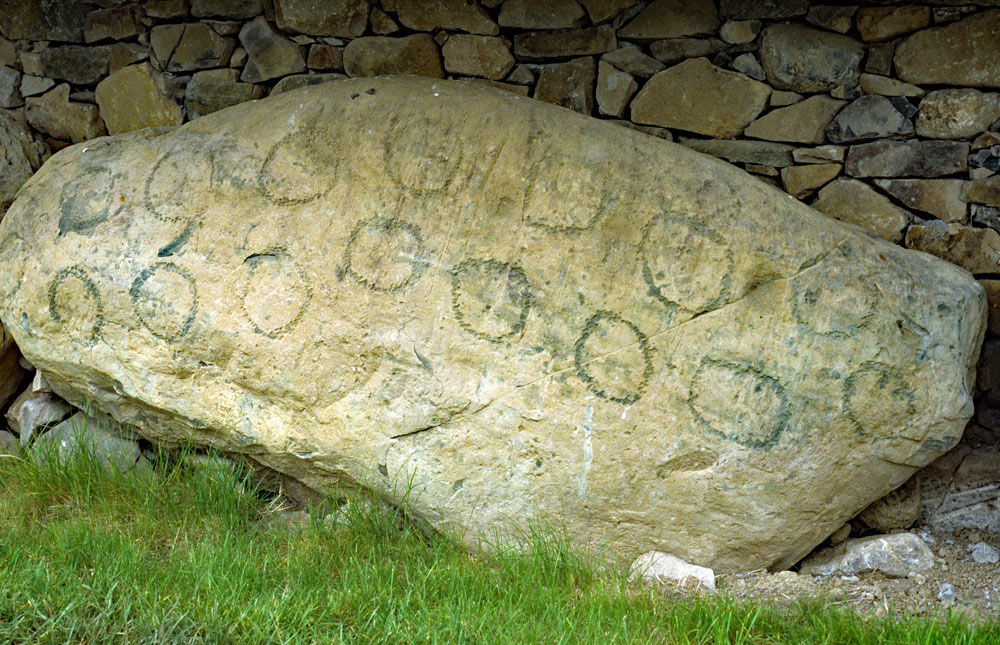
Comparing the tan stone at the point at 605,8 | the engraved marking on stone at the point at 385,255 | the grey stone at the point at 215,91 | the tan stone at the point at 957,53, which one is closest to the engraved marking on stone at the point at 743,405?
the engraved marking on stone at the point at 385,255

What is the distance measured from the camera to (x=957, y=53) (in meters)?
2.96

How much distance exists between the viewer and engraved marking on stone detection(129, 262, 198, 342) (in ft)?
9.13

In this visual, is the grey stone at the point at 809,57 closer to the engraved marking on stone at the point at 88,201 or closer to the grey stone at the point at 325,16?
the grey stone at the point at 325,16

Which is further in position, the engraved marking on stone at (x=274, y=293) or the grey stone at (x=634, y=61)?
the grey stone at (x=634, y=61)

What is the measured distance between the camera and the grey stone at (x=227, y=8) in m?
3.53

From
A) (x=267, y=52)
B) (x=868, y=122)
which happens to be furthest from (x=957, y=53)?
(x=267, y=52)

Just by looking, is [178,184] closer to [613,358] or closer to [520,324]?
[520,324]

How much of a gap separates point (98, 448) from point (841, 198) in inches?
117

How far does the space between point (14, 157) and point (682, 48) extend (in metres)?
2.83

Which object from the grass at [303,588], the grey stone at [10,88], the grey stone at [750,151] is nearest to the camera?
the grass at [303,588]

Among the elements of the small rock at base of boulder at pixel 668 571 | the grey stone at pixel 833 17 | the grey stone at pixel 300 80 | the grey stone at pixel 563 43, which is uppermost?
the grey stone at pixel 833 17

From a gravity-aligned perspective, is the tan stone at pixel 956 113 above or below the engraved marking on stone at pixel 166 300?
above

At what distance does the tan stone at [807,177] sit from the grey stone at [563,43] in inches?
33.3

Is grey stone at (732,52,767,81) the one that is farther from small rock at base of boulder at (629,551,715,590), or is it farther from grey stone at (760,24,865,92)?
small rock at base of boulder at (629,551,715,590)
